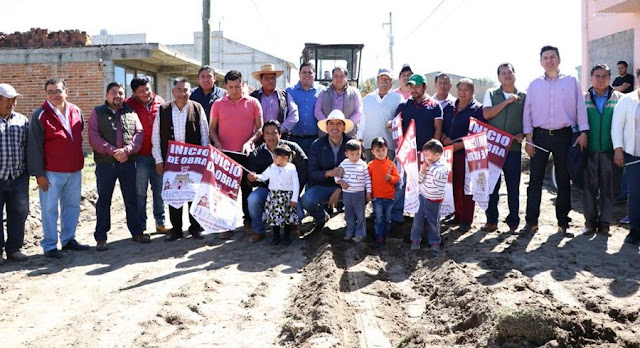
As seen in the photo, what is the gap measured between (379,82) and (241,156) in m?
2.23

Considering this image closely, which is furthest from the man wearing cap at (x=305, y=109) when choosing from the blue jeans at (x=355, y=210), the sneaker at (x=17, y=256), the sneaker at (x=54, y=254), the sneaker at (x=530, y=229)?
the sneaker at (x=17, y=256)

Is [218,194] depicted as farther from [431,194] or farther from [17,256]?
[431,194]

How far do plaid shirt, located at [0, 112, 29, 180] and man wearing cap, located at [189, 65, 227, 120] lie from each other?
7.21 ft

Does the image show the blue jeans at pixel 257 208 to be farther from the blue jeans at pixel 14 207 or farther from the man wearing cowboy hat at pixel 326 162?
the blue jeans at pixel 14 207

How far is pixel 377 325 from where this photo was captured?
169 inches

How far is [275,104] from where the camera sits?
7.86 meters

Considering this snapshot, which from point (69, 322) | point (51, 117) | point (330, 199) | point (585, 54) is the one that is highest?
point (585, 54)

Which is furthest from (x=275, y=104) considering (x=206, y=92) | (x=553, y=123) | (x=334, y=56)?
(x=334, y=56)

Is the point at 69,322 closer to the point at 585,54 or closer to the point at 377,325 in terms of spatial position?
the point at 377,325

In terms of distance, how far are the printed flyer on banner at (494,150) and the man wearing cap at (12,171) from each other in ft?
17.5

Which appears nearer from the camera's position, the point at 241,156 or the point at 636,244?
the point at 636,244

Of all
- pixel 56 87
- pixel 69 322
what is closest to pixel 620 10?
pixel 56 87

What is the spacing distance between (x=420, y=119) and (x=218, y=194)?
2.72 meters

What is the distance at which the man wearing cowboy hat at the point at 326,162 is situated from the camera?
7156 millimetres
